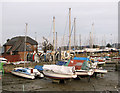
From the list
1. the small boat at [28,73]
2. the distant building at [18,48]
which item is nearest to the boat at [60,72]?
the small boat at [28,73]

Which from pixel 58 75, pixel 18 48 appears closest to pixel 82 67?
pixel 58 75

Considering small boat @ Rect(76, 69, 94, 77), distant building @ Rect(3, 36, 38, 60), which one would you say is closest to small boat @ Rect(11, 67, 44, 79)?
small boat @ Rect(76, 69, 94, 77)

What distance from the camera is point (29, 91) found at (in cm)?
1709

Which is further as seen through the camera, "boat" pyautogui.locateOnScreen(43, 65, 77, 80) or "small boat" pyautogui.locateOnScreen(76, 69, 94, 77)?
"small boat" pyautogui.locateOnScreen(76, 69, 94, 77)

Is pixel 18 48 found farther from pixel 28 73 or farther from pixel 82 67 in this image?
pixel 82 67

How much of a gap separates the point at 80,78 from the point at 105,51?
56.6 metres

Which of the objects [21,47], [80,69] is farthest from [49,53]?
[80,69]

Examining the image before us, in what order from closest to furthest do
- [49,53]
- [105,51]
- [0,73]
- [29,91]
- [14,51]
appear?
[29,91] < [0,73] < [49,53] < [14,51] < [105,51]

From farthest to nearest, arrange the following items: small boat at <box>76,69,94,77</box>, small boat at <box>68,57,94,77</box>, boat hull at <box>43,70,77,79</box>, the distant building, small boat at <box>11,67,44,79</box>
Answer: the distant building < small boat at <box>11,67,44,79</box> < small boat at <box>68,57,94,77</box> < small boat at <box>76,69,94,77</box> < boat hull at <box>43,70,77,79</box>

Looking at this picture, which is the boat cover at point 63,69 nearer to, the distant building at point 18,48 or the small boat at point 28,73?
the small boat at point 28,73

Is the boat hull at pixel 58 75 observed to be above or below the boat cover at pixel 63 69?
below

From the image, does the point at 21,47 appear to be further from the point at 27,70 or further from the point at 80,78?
the point at 80,78

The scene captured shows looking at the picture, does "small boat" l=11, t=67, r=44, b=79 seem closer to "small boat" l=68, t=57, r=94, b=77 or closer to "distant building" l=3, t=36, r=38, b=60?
"small boat" l=68, t=57, r=94, b=77

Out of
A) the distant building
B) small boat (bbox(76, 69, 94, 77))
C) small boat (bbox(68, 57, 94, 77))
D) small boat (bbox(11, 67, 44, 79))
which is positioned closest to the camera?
small boat (bbox(76, 69, 94, 77))
